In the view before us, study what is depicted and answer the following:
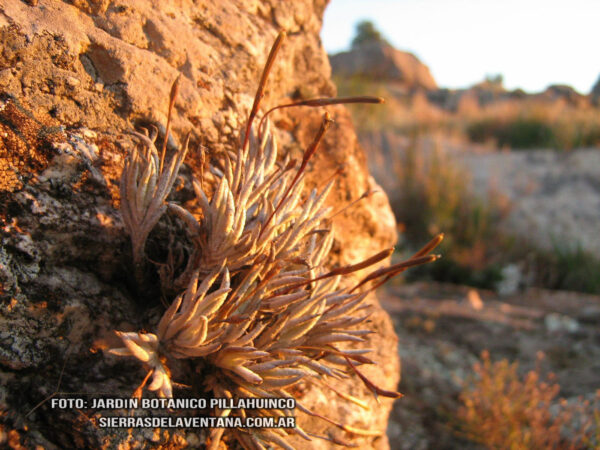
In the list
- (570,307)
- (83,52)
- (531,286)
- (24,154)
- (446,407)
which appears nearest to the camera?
(24,154)

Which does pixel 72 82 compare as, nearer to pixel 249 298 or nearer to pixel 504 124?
pixel 249 298

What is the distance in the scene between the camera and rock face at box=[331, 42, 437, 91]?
1123 inches

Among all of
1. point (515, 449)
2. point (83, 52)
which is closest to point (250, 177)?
point (83, 52)

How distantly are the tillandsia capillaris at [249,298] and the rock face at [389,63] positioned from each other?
27503 mm

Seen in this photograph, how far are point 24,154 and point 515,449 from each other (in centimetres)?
294

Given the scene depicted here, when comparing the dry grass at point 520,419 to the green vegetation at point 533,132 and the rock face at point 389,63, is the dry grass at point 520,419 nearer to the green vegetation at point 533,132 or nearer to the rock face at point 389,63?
the green vegetation at point 533,132

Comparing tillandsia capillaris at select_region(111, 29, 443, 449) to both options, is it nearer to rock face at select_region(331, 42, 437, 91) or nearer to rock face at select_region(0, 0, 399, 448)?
rock face at select_region(0, 0, 399, 448)

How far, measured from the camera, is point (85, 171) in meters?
1.31

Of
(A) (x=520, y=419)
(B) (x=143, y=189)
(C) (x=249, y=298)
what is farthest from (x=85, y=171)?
(A) (x=520, y=419)

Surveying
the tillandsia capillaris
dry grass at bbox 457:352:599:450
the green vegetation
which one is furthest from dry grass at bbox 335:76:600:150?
the tillandsia capillaris

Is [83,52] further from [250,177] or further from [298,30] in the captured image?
[298,30]

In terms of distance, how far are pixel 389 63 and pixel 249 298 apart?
31.1 meters

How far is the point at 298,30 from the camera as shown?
2.12 metres

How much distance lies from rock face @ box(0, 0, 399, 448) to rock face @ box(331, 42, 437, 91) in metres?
27.2
